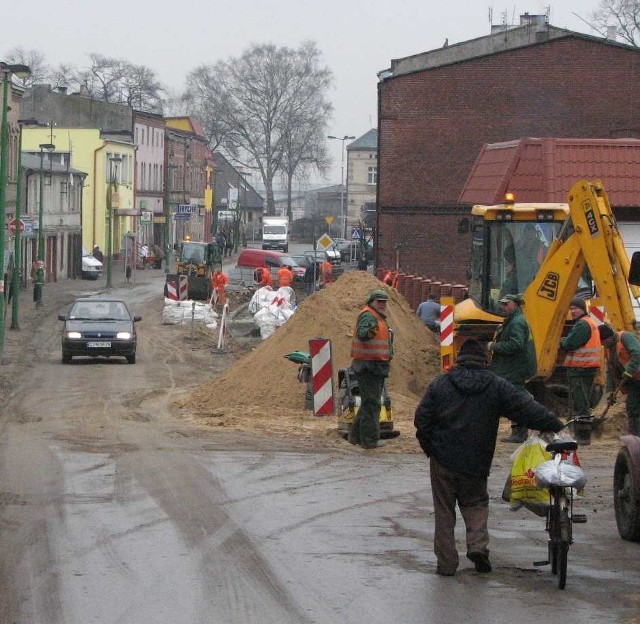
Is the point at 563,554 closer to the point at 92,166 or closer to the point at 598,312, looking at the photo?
the point at 598,312

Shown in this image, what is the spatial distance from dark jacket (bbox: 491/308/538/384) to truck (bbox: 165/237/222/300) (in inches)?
1452

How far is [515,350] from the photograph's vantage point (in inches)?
571

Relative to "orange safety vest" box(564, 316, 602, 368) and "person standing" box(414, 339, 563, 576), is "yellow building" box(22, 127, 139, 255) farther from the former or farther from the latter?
"person standing" box(414, 339, 563, 576)

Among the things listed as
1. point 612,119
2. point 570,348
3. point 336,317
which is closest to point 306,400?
point 336,317

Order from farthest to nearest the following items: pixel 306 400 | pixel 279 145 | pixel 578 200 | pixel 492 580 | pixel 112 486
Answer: pixel 279 145, pixel 306 400, pixel 578 200, pixel 112 486, pixel 492 580

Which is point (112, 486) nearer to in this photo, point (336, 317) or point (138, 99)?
point (336, 317)

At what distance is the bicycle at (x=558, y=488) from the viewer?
8398 millimetres

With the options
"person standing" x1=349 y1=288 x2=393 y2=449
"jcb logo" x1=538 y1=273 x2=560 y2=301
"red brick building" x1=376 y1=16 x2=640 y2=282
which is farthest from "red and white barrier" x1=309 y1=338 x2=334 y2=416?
"red brick building" x1=376 y1=16 x2=640 y2=282

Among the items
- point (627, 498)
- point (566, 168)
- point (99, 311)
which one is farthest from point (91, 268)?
point (627, 498)

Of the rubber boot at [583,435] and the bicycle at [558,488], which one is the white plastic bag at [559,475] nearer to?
the bicycle at [558,488]

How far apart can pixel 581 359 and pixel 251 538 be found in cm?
708

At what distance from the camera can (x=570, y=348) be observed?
51.1 ft

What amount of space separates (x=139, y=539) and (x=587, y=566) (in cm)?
314

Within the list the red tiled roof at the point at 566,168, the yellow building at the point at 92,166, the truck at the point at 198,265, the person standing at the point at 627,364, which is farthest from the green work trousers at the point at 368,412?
the yellow building at the point at 92,166
